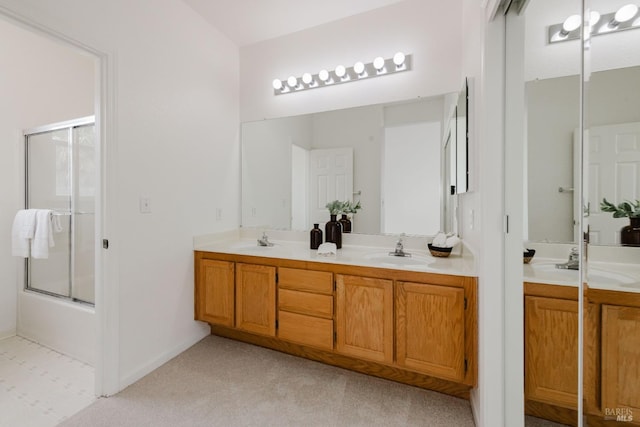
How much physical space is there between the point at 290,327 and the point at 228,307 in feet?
1.80

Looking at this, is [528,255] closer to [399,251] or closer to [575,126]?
[575,126]

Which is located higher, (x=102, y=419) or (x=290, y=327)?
(x=290, y=327)

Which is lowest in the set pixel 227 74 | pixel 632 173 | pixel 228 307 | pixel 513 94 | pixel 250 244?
pixel 228 307

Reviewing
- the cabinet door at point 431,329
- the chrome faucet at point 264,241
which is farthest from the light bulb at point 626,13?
the chrome faucet at point 264,241

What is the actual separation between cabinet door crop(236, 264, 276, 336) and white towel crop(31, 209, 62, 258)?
1538mm

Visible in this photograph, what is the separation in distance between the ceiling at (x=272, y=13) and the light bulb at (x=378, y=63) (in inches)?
16.2

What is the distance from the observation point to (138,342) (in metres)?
1.90

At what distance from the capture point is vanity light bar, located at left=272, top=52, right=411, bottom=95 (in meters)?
2.21

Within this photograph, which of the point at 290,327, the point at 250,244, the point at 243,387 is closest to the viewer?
the point at 243,387

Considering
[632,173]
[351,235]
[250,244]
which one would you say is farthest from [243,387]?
[632,173]

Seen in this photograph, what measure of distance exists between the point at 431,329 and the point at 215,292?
5.19ft

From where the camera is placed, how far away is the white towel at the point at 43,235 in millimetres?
2285

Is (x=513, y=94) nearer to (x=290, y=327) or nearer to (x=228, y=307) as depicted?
(x=290, y=327)

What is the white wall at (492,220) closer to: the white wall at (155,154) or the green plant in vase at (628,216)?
the green plant in vase at (628,216)
